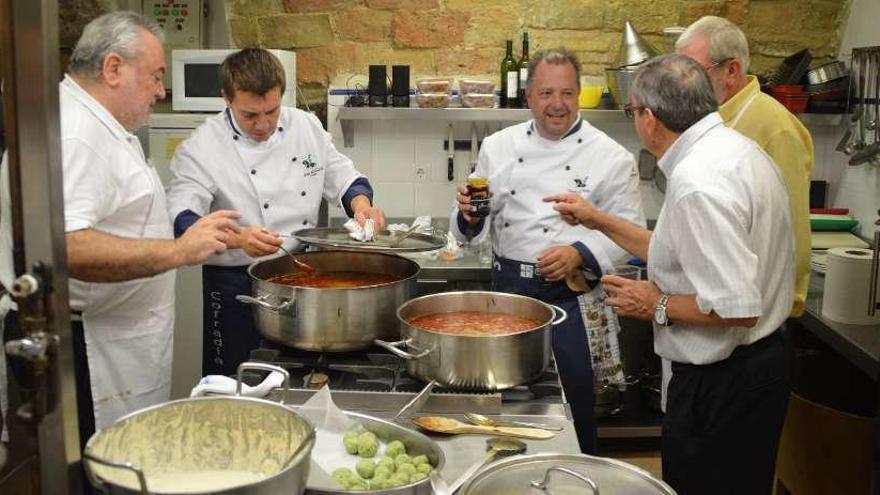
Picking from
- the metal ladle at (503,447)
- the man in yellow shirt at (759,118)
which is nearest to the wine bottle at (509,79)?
the man in yellow shirt at (759,118)

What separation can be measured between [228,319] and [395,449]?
1584mm

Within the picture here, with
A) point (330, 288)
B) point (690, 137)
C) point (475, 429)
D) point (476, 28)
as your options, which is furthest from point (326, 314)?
point (476, 28)

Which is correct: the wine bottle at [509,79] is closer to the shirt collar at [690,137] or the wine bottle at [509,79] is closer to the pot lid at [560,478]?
the shirt collar at [690,137]

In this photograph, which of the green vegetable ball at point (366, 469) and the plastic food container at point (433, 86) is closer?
the green vegetable ball at point (366, 469)

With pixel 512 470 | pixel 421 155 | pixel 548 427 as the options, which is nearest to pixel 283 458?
pixel 512 470

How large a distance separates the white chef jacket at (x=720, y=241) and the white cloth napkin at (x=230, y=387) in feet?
3.49

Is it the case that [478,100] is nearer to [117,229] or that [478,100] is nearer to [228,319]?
[228,319]

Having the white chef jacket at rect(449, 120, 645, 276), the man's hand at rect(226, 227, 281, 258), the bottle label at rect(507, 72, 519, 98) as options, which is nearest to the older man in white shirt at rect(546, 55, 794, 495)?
the white chef jacket at rect(449, 120, 645, 276)

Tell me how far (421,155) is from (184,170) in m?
1.67

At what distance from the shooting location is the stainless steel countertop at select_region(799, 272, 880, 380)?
2771 mm

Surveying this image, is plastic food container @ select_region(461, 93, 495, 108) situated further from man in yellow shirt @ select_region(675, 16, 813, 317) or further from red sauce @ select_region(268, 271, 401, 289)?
red sauce @ select_region(268, 271, 401, 289)

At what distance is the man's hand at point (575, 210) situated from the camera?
8.80ft

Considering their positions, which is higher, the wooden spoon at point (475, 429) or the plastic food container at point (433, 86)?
the plastic food container at point (433, 86)

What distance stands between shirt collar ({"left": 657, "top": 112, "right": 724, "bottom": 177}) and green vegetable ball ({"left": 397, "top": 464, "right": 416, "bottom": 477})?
1188mm
